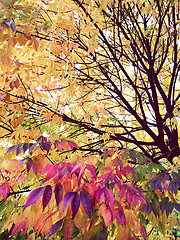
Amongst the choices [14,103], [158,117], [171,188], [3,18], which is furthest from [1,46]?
[158,117]

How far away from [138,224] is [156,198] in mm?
251

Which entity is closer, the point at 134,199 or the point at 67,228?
the point at 67,228

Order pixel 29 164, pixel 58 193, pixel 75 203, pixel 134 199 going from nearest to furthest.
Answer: pixel 75 203, pixel 58 193, pixel 134 199, pixel 29 164

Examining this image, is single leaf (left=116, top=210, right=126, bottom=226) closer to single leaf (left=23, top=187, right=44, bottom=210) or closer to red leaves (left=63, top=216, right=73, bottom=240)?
red leaves (left=63, top=216, right=73, bottom=240)

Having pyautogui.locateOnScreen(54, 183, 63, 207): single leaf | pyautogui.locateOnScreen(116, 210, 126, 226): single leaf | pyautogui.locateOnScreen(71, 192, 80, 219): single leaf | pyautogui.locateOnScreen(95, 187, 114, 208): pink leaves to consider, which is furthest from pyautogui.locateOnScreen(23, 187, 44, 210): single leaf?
pyautogui.locateOnScreen(116, 210, 126, 226): single leaf

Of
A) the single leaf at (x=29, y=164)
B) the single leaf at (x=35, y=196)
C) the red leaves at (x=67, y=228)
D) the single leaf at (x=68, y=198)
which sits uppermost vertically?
the single leaf at (x=29, y=164)

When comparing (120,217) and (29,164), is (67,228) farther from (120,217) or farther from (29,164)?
(29,164)

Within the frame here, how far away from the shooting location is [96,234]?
3.30 ft

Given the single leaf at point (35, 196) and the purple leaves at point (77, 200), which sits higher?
the single leaf at point (35, 196)

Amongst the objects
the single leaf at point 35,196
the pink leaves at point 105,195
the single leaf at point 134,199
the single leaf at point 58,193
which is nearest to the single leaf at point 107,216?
the pink leaves at point 105,195

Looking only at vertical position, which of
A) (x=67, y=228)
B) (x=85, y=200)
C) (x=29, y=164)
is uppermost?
(x=29, y=164)

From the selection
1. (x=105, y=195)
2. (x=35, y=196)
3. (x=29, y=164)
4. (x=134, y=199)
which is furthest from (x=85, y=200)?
(x=29, y=164)

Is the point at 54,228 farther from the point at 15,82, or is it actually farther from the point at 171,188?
the point at 15,82

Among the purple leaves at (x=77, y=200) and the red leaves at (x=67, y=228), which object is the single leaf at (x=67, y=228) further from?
the purple leaves at (x=77, y=200)
